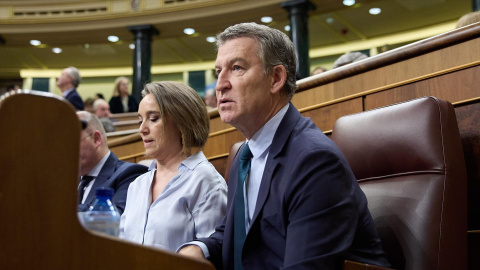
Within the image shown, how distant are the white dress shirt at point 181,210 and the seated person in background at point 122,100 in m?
3.89

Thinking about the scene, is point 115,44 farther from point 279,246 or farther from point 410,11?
point 279,246

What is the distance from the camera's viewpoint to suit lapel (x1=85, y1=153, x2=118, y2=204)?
1588 mm

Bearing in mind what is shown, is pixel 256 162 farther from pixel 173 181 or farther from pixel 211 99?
pixel 211 99

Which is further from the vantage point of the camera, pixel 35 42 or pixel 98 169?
pixel 35 42

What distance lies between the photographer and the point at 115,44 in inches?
284

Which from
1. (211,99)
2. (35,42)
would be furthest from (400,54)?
(35,42)

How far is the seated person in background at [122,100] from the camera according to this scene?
199 inches

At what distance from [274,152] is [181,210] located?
378mm

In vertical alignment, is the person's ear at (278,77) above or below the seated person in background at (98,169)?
above

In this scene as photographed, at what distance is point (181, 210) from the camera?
3.84ft

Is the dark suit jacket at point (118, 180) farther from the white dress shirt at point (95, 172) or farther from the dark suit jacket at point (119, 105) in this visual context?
the dark suit jacket at point (119, 105)

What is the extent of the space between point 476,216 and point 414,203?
8.5 inches

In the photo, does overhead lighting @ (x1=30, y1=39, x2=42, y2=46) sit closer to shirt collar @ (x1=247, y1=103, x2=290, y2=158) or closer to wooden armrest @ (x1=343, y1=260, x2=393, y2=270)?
shirt collar @ (x1=247, y1=103, x2=290, y2=158)

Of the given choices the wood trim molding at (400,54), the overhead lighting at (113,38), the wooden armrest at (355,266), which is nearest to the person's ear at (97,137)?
the wood trim molding at (400,54)
